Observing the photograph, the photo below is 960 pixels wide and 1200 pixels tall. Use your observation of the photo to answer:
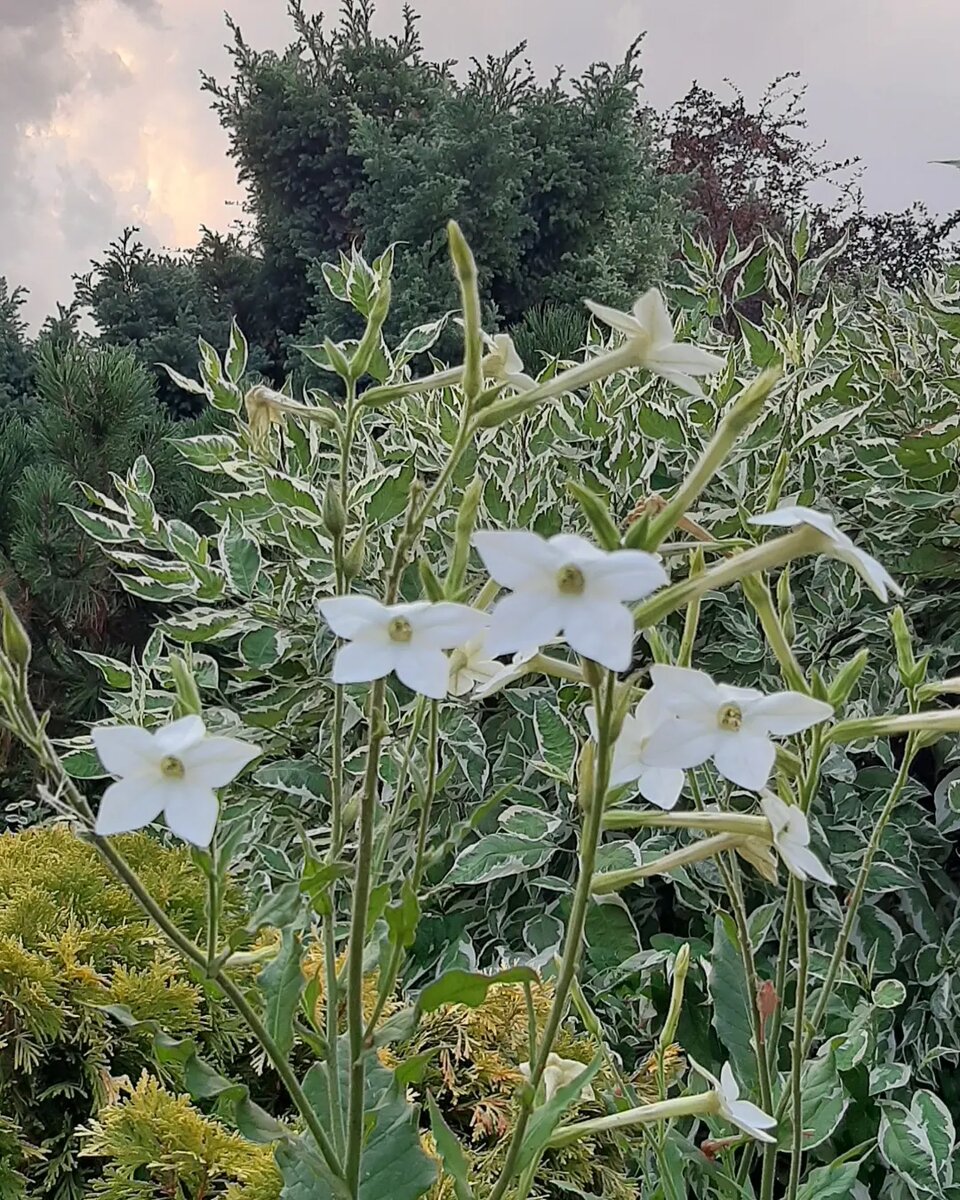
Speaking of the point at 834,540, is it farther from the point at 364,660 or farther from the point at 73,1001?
the point at 73,1001

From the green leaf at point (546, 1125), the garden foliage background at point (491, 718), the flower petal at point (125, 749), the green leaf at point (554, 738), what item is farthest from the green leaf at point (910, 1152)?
the flower petal at point (125, 749)

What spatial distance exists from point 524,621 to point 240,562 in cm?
112

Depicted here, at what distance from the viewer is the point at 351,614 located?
35cm

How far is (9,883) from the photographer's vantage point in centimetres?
116

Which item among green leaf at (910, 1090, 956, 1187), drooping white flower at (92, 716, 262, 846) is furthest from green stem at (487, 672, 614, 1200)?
green leaf at (910, 1090, 956, 1187)

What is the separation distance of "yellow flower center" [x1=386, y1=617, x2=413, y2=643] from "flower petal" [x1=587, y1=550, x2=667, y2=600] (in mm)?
67

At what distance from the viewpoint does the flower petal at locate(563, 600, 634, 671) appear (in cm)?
32

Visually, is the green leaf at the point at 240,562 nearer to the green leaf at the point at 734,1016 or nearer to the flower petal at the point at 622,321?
the green leaf at the point at 734,1016

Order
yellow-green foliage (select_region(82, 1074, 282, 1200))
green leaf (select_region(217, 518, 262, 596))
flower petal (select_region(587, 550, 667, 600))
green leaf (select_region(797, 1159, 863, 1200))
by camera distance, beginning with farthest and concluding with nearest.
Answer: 1. green leaf (select_region(217, 518, 262, 596))
2. yellow-green foliage (select_region(82, 1074, 282, 1200))
3. green leaf (select_region(797, 1159, 863, 1200))
4. flower petal (select_region(587, 550, 667, 600))

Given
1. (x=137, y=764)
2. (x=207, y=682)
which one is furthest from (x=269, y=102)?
(x=137, y=764)

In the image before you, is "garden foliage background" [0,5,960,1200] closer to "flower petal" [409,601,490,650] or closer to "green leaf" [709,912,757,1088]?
"green leaf" [709,912,757,1088]

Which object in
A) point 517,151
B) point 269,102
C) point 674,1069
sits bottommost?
point 674,1069

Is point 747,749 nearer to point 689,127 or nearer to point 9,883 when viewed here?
point 9,883

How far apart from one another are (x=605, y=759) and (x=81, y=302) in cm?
496
